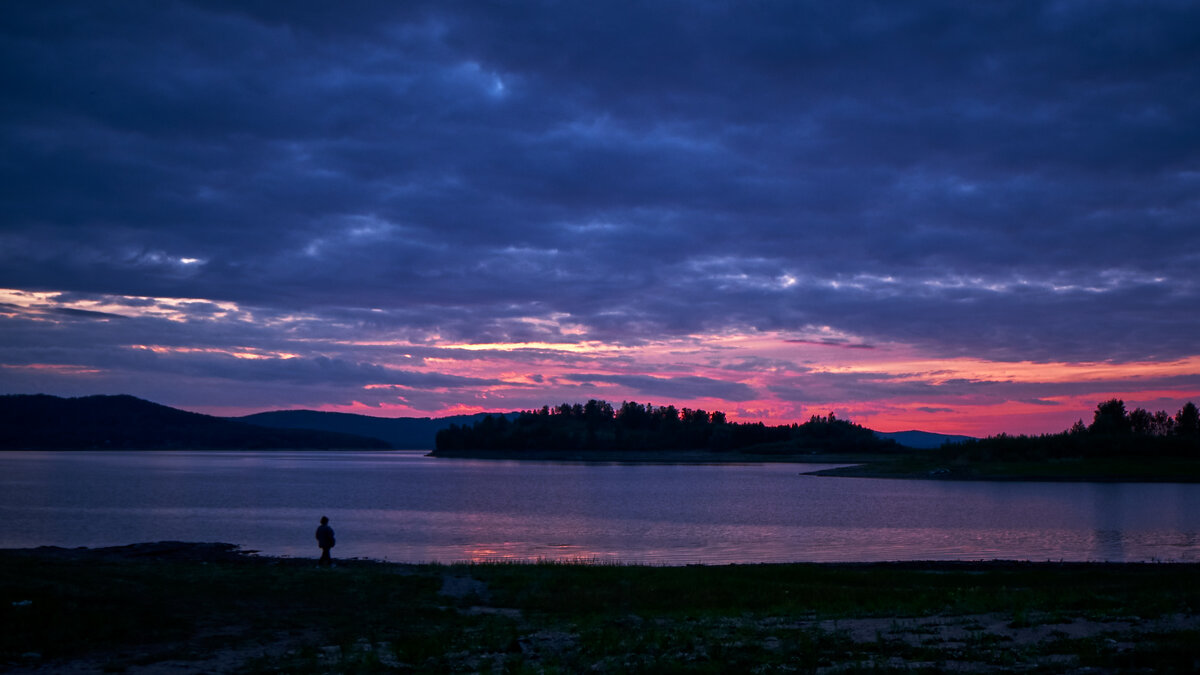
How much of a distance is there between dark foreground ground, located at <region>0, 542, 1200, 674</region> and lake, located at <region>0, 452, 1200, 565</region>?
487 inches

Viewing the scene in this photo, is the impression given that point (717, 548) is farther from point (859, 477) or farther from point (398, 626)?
point (859, 477)

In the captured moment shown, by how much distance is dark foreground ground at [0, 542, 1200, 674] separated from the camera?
15.0m

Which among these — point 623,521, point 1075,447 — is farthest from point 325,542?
point 1075,447

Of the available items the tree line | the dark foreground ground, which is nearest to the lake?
the dark foreground ground

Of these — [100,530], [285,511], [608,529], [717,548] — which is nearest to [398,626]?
[717,548]

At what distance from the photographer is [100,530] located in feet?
176

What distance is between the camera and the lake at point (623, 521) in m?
45.8

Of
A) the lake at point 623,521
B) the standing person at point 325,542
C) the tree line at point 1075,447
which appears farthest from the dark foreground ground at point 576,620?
the tree line at point 1075,447

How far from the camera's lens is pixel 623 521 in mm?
62781

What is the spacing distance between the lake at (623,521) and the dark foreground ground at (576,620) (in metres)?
12.4

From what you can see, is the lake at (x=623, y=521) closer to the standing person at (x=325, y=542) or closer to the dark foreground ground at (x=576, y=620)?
the standing person at (x=325, y=542)

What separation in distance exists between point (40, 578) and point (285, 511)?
163ft

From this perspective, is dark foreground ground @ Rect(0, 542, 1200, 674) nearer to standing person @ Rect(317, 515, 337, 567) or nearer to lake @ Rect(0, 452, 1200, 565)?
standing person @ Rect(317, 515, 337, 567)

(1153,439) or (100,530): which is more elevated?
(1153,439)
